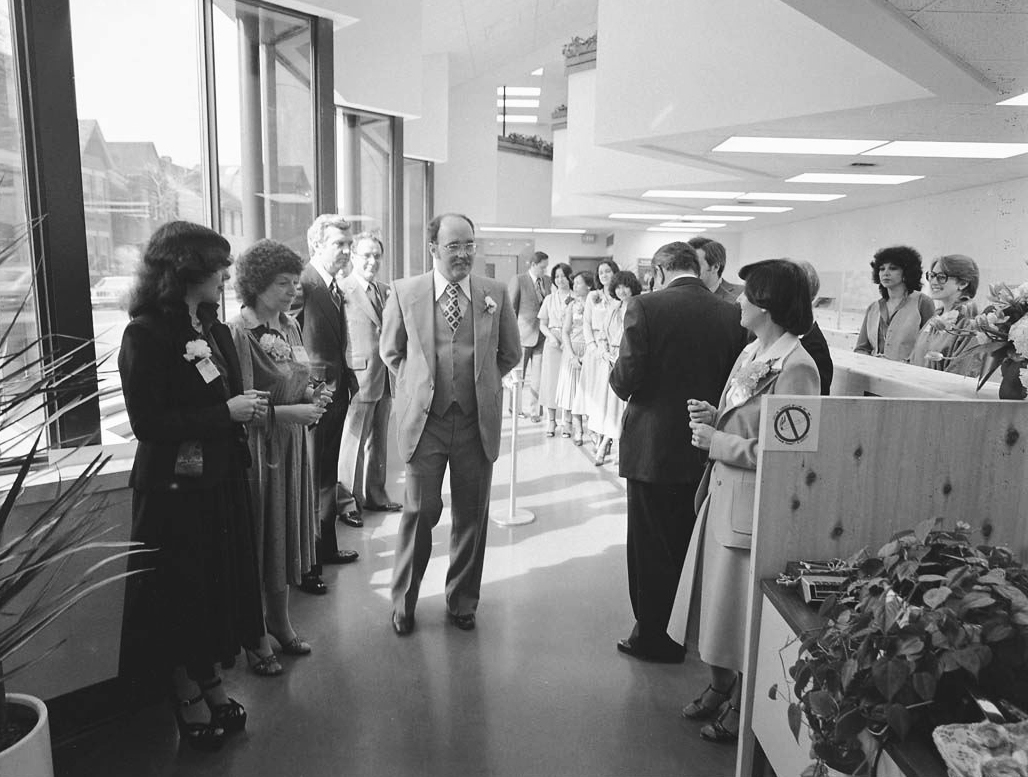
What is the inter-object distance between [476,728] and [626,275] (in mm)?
4574

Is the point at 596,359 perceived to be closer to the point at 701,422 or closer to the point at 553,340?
the point at 553,340

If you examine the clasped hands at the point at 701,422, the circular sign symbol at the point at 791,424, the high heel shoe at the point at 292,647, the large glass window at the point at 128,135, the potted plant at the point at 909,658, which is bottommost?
the high heel shoe at the point at 292,647

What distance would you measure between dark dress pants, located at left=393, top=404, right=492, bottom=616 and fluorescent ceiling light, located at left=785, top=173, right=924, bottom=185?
458 cm

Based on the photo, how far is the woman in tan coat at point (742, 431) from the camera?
2115 millimetres

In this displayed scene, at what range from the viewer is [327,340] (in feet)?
12.2

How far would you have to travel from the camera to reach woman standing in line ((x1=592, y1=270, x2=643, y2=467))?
6.23 metres

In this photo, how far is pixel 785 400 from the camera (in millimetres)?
1706

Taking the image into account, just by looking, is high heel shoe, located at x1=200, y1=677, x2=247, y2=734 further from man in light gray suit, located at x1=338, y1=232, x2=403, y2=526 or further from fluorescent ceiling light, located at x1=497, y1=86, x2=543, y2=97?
fluorescent ceiling light, located at x1=497, y1=86, x2=543, y2=97

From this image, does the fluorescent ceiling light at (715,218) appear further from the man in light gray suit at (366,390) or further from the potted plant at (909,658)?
the potted plant at (909,658)

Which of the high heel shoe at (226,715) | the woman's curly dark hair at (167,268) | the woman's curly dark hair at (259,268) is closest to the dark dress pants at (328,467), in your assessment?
the woman's curly dark hair at (259,268)

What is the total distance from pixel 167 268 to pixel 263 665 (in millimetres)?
1585

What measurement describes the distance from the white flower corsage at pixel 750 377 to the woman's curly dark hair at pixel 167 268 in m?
1.69

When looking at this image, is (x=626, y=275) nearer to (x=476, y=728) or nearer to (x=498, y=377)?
(x=498, y=377)

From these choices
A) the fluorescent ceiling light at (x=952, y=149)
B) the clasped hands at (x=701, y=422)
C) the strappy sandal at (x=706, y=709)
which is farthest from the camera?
the fluorescent ceiling light at (x=952, y=149)
